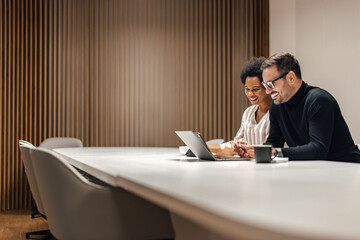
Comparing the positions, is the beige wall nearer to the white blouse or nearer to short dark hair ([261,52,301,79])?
the white blouse

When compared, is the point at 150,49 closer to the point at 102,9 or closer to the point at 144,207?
the point at 102,9

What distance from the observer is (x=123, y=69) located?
22.0ft

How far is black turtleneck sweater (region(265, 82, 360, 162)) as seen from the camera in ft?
8.79

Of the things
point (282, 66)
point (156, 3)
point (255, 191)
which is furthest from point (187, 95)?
point (255, 191)

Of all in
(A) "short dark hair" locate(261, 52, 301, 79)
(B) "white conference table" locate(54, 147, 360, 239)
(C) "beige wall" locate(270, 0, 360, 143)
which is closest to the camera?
→ (B) "white conference table" locate(54, 147, 360, 239)

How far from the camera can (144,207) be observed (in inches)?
Result: 75.3

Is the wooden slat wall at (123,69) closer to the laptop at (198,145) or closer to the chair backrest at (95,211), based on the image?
the laptop at (198,145)

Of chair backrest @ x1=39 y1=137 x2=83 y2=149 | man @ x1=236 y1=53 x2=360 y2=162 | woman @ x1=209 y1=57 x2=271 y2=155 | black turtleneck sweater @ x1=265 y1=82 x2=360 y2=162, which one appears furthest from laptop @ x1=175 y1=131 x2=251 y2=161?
chair backrest @ x1=39 y1=137 x2=83 y2=149

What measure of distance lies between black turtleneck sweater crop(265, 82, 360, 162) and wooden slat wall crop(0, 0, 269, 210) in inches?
138

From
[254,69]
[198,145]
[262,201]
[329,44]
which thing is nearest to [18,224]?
[254,69]

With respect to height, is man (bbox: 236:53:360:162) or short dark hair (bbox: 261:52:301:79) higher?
short dark hair (bbox: 261:52:301:79)

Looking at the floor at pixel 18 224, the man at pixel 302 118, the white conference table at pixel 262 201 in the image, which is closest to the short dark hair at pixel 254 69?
the man at pixel 302 118

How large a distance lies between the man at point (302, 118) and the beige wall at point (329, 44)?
1724 mm

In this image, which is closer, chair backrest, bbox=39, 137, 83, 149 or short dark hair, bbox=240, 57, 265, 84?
short dark hair, bbox=240, 57, 265, 84
